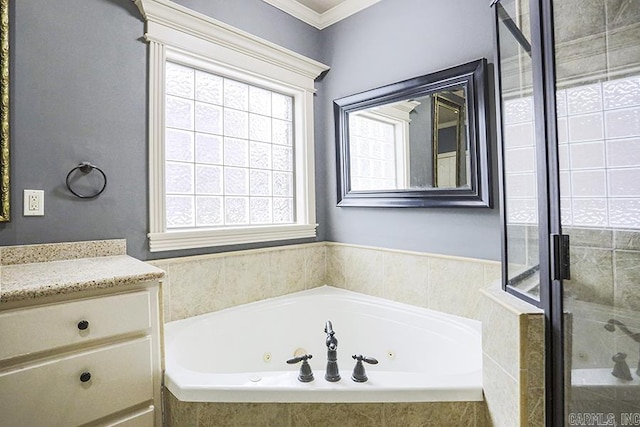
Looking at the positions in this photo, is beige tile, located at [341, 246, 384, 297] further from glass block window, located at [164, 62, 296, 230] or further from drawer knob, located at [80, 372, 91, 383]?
drawer knob, located at [80, 372, 91, 383]

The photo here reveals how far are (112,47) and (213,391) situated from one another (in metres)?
1.70

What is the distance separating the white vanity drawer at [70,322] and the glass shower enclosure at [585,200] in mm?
1419

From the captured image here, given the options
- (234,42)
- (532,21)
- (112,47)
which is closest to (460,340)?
(532,21)

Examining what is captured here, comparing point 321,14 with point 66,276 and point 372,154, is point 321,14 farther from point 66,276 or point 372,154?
point 66,276

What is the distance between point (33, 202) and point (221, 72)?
4.20 ft

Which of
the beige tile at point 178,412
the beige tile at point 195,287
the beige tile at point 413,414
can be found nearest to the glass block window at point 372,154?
the beige tile at point 195,287

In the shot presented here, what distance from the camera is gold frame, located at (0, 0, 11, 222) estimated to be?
1.46m

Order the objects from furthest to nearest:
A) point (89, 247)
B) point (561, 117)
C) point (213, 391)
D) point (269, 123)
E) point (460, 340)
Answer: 1. point (269, 123)
2. point (460, 340)
3. point (89, 247)
4. point (213, 391)
5. point (561, 117)

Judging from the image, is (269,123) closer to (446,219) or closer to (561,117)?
(446,219)

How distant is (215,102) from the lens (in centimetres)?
228

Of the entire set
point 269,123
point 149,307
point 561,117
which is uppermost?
point 269,123

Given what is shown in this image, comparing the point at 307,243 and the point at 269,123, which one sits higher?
the point at 269,123

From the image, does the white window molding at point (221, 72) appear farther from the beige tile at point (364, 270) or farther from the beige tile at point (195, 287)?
the beige tile at point (364, 270)

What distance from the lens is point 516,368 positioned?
3.70 feet
